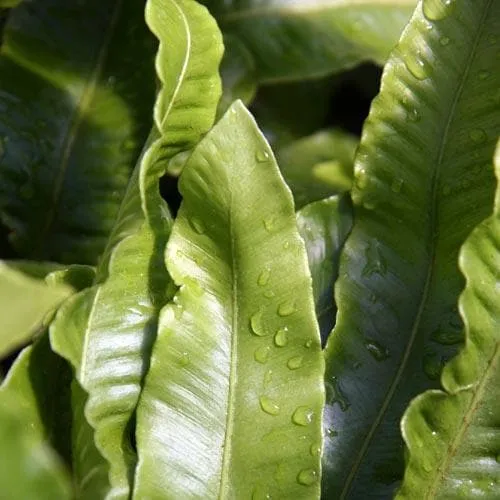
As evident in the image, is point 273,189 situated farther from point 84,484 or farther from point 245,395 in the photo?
point 84,484

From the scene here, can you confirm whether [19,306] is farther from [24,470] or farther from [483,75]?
[483,75]

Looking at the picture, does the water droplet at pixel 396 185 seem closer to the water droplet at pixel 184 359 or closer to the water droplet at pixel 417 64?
the water droplet at pixel 417 64

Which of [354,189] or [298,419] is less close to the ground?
[354,189]

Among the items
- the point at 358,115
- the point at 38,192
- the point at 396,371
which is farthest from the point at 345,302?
the point at 358,115

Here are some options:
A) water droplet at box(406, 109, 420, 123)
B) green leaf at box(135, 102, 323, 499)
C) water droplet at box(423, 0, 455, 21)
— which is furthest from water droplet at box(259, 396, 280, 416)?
water droplet at box(423, 0, 455, 21)

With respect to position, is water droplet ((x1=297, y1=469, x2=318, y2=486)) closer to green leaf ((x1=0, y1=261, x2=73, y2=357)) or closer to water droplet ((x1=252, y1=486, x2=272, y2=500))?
water droplet ((x1=252, y1=486, x2=272, y2=500))

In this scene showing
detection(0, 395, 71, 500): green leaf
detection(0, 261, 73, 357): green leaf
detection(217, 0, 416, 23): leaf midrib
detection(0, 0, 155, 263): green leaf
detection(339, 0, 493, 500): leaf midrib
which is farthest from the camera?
detection(217, 0, 416, 23): leaf midrib
